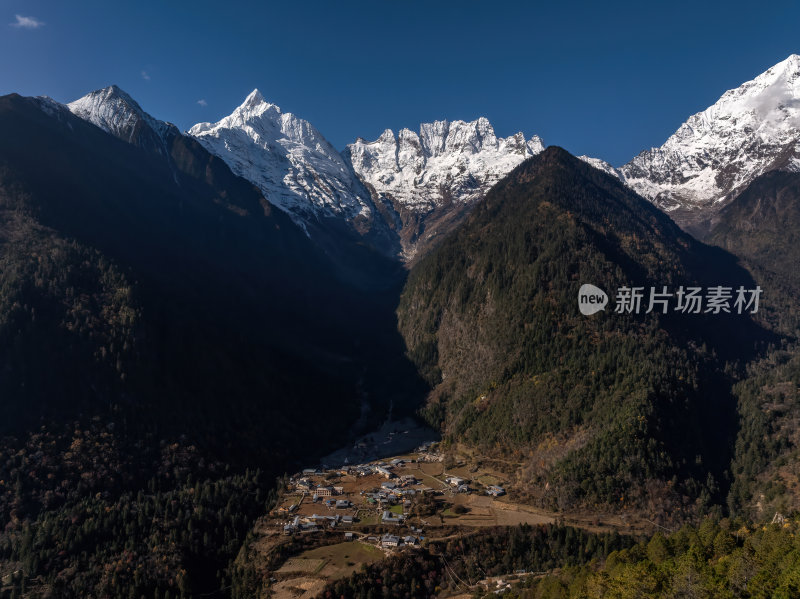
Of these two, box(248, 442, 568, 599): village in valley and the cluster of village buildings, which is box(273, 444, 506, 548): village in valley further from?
box(248, 442, 568, 599): village in valley

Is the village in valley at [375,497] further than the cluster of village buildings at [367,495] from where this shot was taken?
No

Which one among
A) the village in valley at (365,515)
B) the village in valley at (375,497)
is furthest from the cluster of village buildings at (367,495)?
the village in valley at (365,515)

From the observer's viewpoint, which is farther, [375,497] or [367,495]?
[367,495]

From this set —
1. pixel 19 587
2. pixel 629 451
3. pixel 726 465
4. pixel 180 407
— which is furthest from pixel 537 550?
pixel 180 407

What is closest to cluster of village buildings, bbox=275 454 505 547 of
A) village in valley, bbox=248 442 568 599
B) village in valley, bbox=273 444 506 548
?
village in valley, bbox=273 444 506 548

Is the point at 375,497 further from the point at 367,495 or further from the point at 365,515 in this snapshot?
the point at 365,515

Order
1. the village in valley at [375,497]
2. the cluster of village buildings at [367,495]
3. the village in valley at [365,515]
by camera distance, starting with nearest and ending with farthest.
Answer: the village in valley at [365,515], the village in valley at [375,497], the cluster of village buildings at [367,495]

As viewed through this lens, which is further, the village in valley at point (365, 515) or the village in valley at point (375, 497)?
the village in valley at point (375, 497)

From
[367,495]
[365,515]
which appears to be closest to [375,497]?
[367,495]

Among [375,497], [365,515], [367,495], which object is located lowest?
[365,515]

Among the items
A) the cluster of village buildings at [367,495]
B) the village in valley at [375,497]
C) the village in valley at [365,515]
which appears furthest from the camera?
the cluster of village buildings at [367,495]

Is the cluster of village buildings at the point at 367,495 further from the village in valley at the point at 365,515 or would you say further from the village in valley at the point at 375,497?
the village in valley at the point at 365,515
